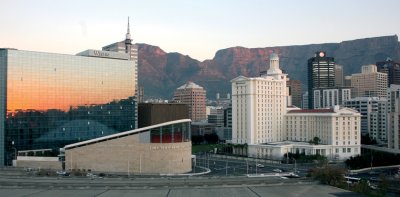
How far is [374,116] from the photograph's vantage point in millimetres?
175250

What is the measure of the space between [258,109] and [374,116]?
59.1m

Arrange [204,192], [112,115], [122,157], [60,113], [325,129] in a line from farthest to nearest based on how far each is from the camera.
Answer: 1. [325,129]
2. [112,115]
3. [60,113]
4. [122,157]
5. [204,192]

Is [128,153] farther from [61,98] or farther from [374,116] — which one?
[374,116]

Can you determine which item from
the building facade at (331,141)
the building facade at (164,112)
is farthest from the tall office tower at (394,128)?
the building facade at (164,112)

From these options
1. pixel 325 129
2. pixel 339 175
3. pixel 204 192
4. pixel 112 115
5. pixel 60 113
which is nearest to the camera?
pixel 204 192

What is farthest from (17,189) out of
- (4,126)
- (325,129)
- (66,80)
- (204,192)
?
(325,129)

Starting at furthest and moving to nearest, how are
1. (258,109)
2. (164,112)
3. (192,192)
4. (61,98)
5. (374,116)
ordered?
(374,116), (258,109), (164,112), (61,98), (192,192)

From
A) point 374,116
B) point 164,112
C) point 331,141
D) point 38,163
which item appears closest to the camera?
point 38,163

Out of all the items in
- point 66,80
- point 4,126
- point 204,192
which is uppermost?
point 66,80

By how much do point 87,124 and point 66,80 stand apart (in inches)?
424

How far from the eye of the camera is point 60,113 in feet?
320

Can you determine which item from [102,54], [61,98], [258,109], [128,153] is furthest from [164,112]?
[258,109]

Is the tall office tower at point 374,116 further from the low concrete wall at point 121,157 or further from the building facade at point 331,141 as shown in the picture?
the low concrete wall at point 121,157

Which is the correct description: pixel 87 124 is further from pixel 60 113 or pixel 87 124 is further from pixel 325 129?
pixel 325 129
